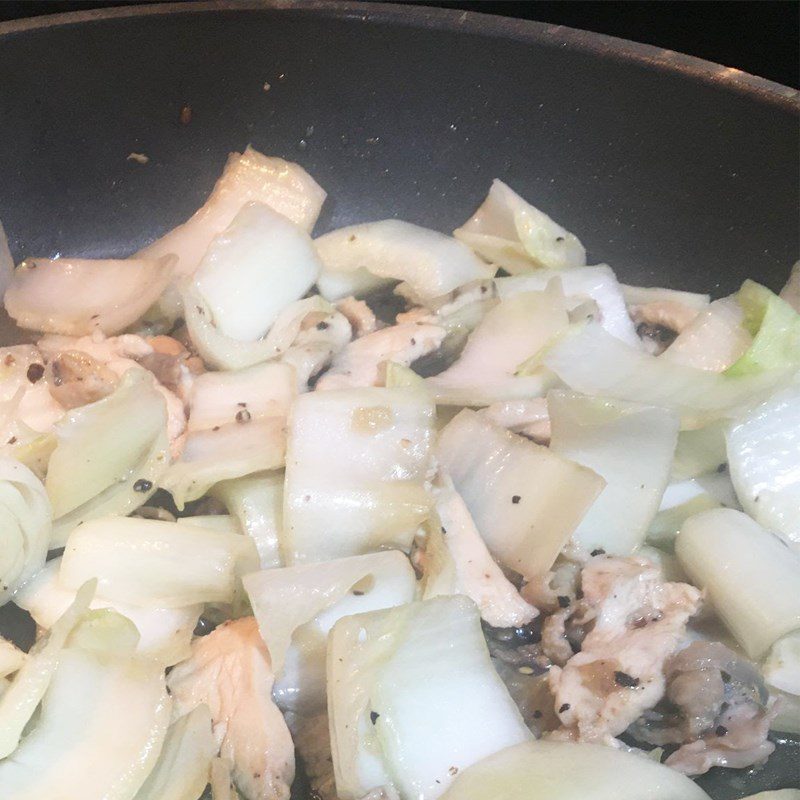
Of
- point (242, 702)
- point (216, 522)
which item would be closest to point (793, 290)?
point (216, 522)

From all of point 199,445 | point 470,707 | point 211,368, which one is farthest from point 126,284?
point 470,707

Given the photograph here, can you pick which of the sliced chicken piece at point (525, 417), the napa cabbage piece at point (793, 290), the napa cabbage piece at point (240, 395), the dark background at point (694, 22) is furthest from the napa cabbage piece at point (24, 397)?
the napa cabbage piece at point (793, 290)

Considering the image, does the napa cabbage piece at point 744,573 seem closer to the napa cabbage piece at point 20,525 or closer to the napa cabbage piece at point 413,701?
the napa cabbage piece at point 413,701

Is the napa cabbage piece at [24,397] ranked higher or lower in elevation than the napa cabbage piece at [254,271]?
lower

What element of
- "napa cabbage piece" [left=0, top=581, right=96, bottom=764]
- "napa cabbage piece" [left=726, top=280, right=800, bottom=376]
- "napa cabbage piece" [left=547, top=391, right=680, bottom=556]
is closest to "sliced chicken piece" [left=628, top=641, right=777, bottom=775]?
"napa cabbage piece" [left=547, top=391, right=680, bottom=556]

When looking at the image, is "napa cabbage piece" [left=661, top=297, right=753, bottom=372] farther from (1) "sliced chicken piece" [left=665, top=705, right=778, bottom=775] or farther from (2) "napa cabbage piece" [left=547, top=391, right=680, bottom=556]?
(1) "sliced chicken piece" [left=665, top=705, right=778, bottom=775]

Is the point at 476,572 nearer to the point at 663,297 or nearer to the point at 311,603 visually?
the point at 311,603

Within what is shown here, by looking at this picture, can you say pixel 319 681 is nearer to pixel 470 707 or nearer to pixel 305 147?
pixel 470 707
